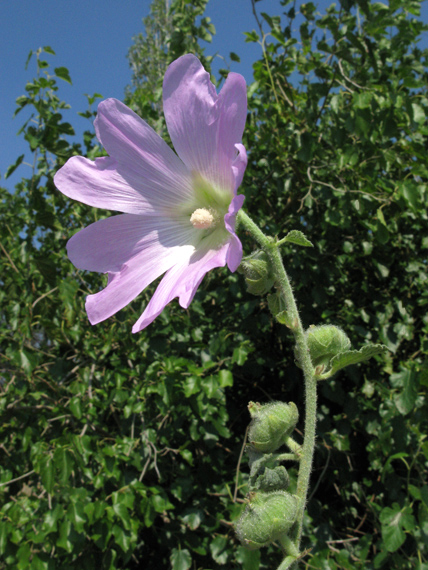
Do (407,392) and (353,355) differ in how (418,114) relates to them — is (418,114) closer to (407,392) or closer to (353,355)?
(407,392)

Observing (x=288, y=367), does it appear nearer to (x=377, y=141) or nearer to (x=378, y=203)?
(x=378, y=203)

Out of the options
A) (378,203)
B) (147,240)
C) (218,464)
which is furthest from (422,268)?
(147,240)

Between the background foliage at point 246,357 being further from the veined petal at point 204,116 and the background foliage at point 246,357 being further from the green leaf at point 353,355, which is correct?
the veined petal at point 204,116

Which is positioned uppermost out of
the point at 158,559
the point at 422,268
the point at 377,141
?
the point at 377,141

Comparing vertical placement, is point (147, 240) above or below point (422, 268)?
above

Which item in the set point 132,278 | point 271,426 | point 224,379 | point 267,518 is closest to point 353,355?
point 271,426

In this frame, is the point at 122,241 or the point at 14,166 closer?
the point at 122,241

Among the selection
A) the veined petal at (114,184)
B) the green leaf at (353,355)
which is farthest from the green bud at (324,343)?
the veined petal at (114,184)
